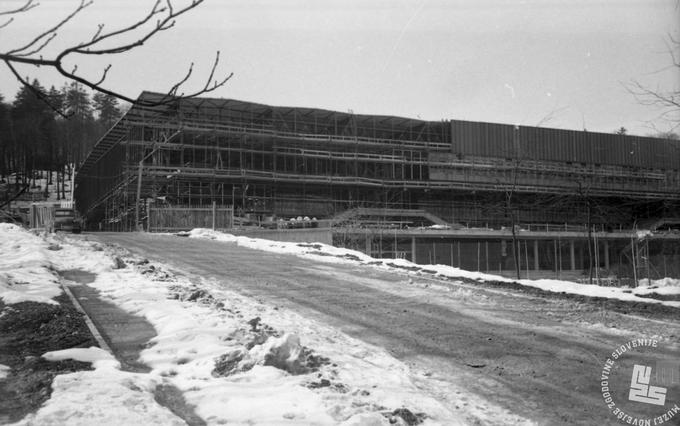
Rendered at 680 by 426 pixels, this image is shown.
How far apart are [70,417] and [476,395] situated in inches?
Answer: 128

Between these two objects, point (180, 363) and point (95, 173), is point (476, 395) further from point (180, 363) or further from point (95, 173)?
point (95, 173)

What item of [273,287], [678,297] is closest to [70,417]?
[273,287]

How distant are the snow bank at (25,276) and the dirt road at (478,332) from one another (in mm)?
3145

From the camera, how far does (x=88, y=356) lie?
516cm

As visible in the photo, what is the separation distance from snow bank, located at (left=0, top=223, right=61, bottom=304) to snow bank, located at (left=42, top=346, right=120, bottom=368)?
306 cm

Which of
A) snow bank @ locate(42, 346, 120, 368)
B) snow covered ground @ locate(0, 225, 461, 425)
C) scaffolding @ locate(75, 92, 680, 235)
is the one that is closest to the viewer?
snow covered ground @ locate(0, 225, 461, 425)

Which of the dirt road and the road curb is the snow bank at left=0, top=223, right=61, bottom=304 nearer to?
the road curb

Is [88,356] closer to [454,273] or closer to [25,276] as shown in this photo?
[25,276]

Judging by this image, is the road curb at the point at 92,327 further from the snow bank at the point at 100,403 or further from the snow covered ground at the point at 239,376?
the snow bank at the point at 100,403

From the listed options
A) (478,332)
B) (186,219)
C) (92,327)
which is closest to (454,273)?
(478,332)

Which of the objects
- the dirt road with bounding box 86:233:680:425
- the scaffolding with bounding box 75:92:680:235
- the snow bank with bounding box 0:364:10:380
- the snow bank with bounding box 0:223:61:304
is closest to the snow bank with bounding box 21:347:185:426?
Result: the snow bank with bounding box 0:364:10:380

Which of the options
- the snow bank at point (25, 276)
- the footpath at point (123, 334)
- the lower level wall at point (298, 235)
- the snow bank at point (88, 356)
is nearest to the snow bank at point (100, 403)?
the footpath at point (123, 334)

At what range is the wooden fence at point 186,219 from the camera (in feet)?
122

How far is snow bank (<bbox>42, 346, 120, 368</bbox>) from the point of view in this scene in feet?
16.4
